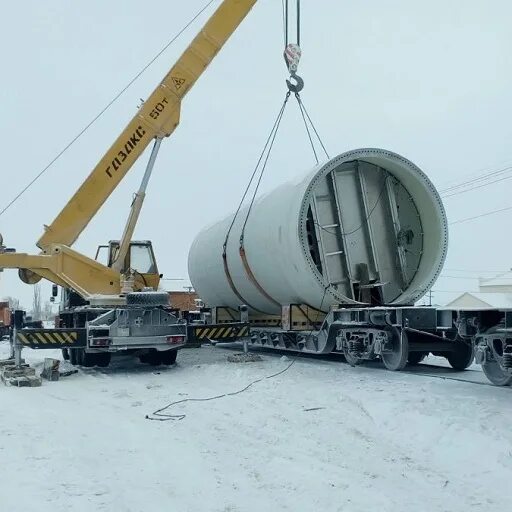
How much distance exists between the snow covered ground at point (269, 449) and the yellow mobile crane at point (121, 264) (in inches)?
79.4

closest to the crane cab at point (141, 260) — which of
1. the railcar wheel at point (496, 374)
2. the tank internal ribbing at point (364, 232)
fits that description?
the tank internal ribbing at point (364, 232)

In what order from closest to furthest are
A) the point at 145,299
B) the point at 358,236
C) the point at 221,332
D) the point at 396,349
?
the point at 396,349
the point at 145,299
the point at 358,236
the point at 221,332

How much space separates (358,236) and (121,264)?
4761 mm

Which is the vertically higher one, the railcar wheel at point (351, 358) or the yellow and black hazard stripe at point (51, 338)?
the yellow and black hazard stripe at point (51, 338)

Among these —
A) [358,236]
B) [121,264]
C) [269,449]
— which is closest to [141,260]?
[121,264]

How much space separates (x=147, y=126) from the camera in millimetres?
12703

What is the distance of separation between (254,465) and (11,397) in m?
4.86

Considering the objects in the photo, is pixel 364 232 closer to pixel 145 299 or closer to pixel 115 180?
pixel 145 299

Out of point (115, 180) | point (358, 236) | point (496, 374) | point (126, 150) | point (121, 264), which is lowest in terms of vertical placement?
point (496, 374)

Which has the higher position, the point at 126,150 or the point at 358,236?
the point at 126,150

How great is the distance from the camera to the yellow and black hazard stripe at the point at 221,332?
12.0 metres

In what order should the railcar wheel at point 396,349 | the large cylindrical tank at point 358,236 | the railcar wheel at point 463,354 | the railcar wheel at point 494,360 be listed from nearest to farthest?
the railcar wheel at point 494,360
the railcar wheel at point 396,349
the railcar wheel at point 463,354
the large cylindrical tank at point 358,236

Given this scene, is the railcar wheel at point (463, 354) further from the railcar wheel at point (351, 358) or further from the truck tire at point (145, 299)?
the truck tire at point (145, 299)

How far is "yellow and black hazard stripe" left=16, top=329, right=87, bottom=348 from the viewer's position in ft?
35.7
